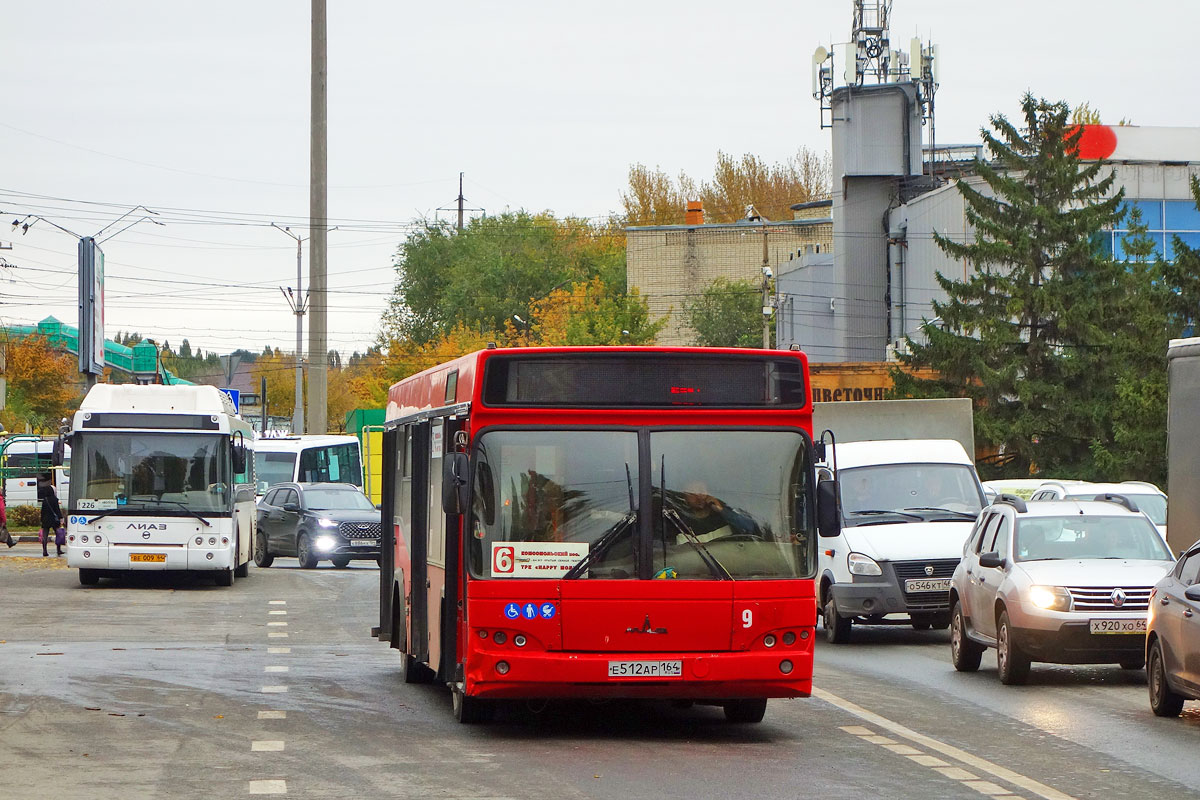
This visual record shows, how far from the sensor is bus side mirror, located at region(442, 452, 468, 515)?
36.5 feet

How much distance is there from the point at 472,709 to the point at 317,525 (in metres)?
26.3

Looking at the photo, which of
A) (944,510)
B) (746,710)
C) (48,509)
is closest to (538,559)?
(746,710)

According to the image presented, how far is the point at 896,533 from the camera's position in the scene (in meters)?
20.0

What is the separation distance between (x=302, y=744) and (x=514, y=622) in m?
1.48

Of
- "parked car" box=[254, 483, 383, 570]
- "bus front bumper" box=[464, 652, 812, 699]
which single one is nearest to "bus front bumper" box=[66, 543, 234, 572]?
"parked car" box=[254, 483, 383, 570]

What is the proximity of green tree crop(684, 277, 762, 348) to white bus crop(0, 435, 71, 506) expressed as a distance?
34.3m

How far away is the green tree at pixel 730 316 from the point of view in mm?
85250

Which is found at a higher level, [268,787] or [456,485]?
[456,485]

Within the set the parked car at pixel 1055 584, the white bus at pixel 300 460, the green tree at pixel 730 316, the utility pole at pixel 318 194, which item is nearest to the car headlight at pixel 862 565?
the parked car at pixel 1055 584

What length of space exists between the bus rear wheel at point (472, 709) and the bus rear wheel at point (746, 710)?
1614 millimetres

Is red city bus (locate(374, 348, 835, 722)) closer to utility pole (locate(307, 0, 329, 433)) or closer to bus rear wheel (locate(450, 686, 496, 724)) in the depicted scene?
bus rear wheel (locate(450, 686, 496, 724))

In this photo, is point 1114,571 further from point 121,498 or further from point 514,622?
point 121,498

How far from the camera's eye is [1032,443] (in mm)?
50750

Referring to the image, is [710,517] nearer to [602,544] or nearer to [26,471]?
[602,544]
